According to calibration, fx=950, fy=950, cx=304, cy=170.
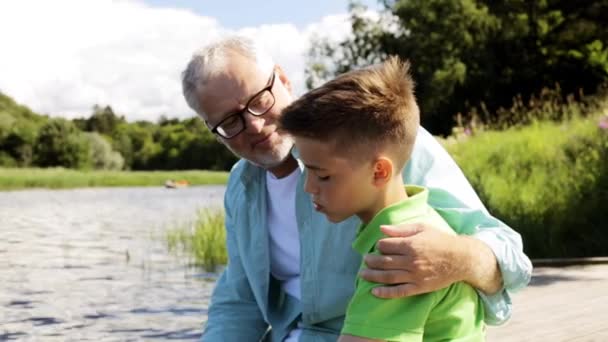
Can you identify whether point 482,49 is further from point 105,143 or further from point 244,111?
point 105,143

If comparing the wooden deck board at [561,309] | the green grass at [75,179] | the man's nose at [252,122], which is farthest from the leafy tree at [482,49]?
the man's nose at [252,122]

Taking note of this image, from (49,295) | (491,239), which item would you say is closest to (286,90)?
(491,239)

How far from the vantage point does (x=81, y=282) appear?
10531 millimetres

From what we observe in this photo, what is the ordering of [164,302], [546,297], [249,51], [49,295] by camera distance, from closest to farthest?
[249,51]
[546,297]
[164,302]
[49,295]

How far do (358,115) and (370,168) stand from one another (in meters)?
0.09

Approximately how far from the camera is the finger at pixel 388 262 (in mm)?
1550

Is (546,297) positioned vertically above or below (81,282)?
above

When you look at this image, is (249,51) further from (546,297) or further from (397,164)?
(546,297)

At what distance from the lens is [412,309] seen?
61.5 inches

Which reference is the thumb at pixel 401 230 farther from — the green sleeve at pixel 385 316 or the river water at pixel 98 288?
the river water at pixel 98 288

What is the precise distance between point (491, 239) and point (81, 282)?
9.27 metres

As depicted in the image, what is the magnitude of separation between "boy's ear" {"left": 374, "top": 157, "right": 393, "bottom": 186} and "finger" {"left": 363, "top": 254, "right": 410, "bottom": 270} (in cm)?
12

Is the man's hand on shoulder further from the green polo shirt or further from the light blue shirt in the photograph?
the light blue shirt

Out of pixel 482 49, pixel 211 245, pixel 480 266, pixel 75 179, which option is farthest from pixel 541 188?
pixel 75 179
